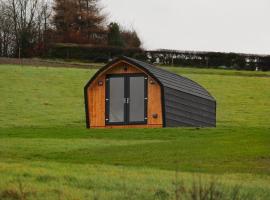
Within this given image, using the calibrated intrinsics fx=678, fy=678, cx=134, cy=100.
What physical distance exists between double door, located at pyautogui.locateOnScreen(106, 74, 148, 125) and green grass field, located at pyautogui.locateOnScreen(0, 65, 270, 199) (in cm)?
187

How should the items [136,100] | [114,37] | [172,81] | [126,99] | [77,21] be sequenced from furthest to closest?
[77,21] → [114,37] → [172,81] → [126,99] → [136,100]

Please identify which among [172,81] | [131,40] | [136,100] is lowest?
[136,100]

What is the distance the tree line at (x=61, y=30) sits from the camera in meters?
74.5

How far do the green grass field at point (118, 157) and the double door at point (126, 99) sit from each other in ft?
6.14

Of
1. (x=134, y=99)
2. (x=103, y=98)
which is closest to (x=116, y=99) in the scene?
(x=103, y=98)

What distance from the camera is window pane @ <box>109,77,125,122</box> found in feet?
97.8

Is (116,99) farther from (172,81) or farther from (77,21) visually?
(77,21)

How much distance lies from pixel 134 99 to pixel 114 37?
44.5 metres

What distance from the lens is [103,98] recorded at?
98.5 feet

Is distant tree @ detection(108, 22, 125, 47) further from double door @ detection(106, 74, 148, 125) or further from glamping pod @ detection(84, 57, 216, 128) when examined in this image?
double door @ detection(106, 74, 148, 125)

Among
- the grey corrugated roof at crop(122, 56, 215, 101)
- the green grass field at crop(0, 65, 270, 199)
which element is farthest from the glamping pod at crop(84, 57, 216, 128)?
the green grass field at crop(0, 65, 270, 199)

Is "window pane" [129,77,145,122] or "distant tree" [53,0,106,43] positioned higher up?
"distant tree" [53,0,106,43]

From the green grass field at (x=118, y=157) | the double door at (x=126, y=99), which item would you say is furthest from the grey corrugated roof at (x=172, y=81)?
the green grass field at (x=118, y=157)

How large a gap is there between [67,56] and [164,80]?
38.8 metres
